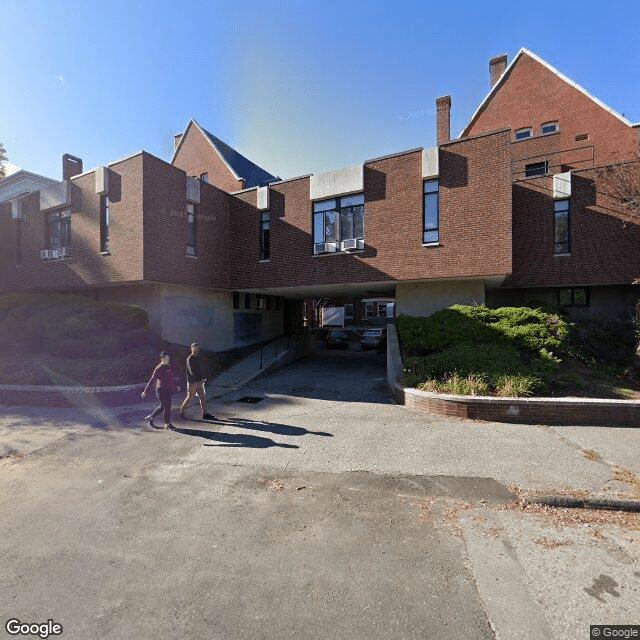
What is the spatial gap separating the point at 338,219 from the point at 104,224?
10156 mm

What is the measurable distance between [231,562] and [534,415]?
22.8 feet

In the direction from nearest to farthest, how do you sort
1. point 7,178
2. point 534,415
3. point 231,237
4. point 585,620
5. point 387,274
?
point 585,620 < point 534,415 < point 387,274 < point 231,237 < point 7,178

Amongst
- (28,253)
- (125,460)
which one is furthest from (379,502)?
(28,253)

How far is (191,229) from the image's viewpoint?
1491cm

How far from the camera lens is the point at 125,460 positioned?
19.0ft

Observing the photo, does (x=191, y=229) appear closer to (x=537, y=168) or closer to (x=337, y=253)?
(x=337, y=253)

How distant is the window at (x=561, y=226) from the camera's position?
14711 millimetres

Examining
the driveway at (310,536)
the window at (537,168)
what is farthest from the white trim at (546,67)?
the driveway at (310,536)

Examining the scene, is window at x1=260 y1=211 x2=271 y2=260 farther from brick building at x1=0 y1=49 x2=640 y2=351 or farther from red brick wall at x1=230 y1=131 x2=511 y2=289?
red brick wall at x1=230 y1=131 x2=511 y2=289

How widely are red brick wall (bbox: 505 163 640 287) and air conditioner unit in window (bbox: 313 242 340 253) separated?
318 inches

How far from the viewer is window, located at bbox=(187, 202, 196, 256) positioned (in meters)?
14.7

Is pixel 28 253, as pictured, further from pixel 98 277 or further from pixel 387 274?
pixel 387 274

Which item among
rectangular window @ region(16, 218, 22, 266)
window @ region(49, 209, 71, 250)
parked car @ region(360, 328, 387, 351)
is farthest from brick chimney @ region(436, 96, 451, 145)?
rectangular window @ region(16, 218, 22, 266)
